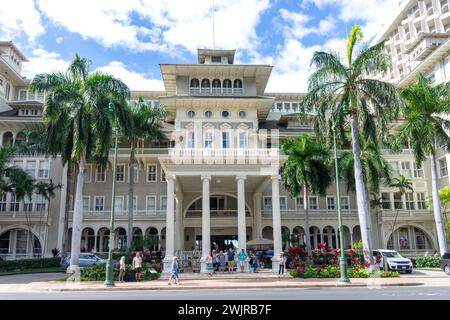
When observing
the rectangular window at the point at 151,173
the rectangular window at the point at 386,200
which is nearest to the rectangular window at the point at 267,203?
the rectangular window at the point at 151,173

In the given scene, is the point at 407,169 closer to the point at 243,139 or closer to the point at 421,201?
the point at 421,201

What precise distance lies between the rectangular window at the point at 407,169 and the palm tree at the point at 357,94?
23.0m

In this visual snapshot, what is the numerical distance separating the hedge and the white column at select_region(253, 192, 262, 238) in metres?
18.6

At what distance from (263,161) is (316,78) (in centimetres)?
711

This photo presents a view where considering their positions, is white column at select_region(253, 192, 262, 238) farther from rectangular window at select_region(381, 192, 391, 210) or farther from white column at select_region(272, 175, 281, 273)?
rectangular window at select_region(381, 192, 391, 210)

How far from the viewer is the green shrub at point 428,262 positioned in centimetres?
3425

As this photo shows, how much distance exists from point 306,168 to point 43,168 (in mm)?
30755

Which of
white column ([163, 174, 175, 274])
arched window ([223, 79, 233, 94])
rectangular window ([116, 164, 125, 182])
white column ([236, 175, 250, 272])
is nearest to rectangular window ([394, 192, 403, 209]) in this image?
arched window ([223, 79, 233, 94])

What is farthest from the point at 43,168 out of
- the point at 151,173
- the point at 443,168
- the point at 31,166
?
the point at 443,168

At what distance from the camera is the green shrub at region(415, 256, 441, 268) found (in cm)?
3425

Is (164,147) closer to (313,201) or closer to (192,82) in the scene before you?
(192,82)

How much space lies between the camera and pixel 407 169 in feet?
159

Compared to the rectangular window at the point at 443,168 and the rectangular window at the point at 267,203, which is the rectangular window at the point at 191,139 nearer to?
the rectangular window at the point at 267,203

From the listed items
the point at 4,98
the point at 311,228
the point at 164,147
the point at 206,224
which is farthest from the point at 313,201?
the point at 4,98
